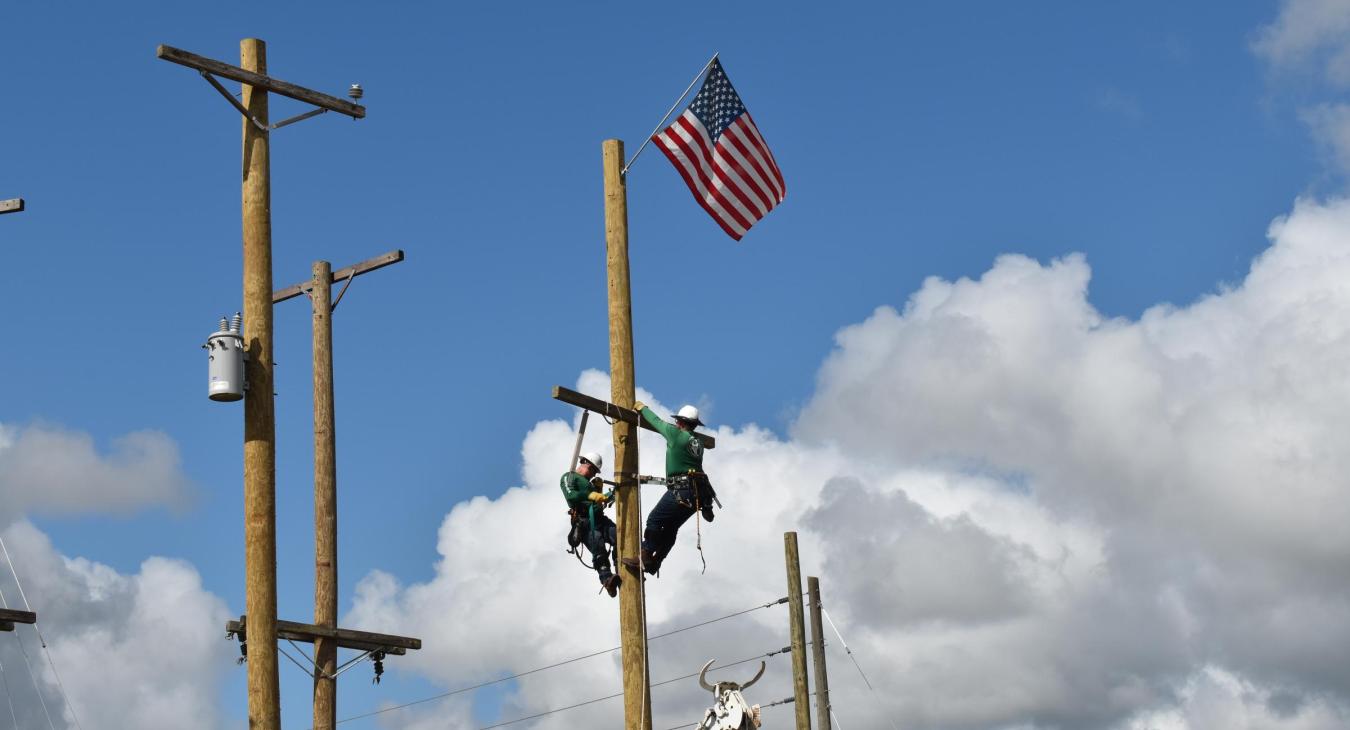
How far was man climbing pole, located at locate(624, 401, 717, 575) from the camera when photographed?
14.2 m

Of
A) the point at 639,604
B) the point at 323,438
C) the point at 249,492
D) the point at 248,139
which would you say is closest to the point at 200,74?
the point at 248,139

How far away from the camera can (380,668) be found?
18.4 metres

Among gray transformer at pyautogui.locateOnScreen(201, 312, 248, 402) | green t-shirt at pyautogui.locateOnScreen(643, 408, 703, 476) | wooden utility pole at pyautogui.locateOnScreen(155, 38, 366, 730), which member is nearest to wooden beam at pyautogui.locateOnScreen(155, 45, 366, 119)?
wooden utility pole at pyautogui.locateOnScreen(155, 38, 366, 730)

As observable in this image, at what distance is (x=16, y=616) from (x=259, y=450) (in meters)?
3.79

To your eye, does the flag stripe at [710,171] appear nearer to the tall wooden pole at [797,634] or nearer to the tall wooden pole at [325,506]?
the tall wooden pole at [325,506]

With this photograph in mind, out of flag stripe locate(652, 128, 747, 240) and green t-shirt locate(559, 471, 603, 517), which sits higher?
flag stripe locate(652, 128, 747, 240)

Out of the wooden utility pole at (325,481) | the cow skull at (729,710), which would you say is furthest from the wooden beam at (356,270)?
the cow skull at (729,710)

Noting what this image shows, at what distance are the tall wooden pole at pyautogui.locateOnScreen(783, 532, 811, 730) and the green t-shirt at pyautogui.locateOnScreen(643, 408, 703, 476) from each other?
8.09 m

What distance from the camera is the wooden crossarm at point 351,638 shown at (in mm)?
17547

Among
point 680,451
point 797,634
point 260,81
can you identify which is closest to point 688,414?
point 680,451

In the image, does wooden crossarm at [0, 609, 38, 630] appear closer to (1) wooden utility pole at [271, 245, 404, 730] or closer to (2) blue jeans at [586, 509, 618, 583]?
(1) wooden utility pole at [271, 245, 404, 730]

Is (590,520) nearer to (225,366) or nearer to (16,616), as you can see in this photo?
(225,366)

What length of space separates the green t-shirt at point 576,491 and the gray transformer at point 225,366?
2805 millimetres

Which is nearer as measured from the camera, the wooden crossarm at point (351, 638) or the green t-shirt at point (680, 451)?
the green t-shirt at point (680, 451)
